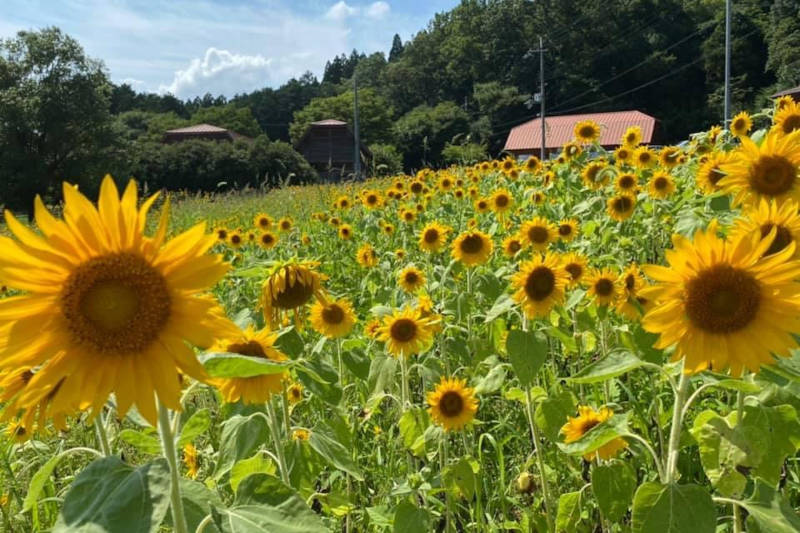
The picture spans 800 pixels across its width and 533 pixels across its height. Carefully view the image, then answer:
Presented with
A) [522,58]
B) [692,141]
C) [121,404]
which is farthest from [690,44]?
[121,404]

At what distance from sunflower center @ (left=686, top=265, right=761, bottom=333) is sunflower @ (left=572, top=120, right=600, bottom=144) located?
4378 mm

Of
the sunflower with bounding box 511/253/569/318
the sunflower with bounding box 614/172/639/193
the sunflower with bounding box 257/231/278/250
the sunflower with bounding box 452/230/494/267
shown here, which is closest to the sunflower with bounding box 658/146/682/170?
the sunflower with bounding box 614/172/639/193

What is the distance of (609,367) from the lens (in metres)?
1.09

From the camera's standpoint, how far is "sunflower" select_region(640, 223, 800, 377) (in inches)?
39.9

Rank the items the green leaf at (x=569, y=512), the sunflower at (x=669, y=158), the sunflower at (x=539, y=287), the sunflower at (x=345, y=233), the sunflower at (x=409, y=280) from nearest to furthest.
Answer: the green leaf at (x=569, y=512)
the sunflower at (x=539, y=287)
the sunflower at (x=409, y=280)
the sunflower at (x=669, y=158)
the sunflower at (x=345, y=233)

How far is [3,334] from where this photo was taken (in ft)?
2.65

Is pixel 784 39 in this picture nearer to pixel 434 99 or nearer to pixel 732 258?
pixel 434 99

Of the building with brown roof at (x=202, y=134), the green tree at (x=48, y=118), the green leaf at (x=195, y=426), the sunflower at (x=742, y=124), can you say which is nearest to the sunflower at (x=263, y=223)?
the sunflower at (x=742, y=124)

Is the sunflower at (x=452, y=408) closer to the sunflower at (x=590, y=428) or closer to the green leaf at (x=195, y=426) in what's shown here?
the sunflower at (x=590, y=428)

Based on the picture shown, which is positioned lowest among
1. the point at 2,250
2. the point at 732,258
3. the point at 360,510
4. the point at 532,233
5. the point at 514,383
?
the point at 360,510

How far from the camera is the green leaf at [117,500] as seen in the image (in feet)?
2.38

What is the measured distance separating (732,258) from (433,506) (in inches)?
50.9

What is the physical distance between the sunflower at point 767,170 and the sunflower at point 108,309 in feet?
4.76

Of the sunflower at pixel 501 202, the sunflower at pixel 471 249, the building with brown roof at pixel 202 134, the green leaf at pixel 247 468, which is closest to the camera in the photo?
the green leaf at pixel 247 468
